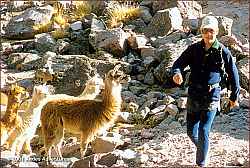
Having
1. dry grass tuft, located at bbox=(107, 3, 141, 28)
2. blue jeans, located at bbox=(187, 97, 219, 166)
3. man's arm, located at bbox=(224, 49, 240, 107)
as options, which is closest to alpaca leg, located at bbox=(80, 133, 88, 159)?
blue jeans, located at bbox=(187, 97, 219, 166)

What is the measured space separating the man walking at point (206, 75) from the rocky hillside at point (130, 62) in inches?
45.0

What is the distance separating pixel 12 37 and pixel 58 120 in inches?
366

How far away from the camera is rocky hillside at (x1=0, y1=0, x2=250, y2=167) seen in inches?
335

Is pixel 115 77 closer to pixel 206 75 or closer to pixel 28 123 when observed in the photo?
pixel 28 123

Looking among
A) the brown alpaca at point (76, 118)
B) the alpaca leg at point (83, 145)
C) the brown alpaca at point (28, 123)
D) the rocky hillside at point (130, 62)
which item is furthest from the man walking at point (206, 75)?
the brown alpaca at point (28, 123)

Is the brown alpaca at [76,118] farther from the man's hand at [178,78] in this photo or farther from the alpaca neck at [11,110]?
the man's hand at [178,78]

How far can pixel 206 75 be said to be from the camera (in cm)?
681

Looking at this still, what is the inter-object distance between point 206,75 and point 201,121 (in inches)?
22.6

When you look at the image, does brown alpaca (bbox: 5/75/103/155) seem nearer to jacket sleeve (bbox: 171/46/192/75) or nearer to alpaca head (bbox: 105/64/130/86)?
alpaca head (bbox: 105/64/130/86)

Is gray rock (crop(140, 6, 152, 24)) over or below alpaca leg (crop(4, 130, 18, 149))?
over

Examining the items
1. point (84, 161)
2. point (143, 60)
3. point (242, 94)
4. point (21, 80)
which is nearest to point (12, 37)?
point (21, 80)

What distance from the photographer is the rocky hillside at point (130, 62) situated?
8.50 m

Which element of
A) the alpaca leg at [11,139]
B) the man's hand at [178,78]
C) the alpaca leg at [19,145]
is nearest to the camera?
the man's hand at [178,78]

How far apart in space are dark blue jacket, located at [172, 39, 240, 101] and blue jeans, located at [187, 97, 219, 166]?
3.9 inches
